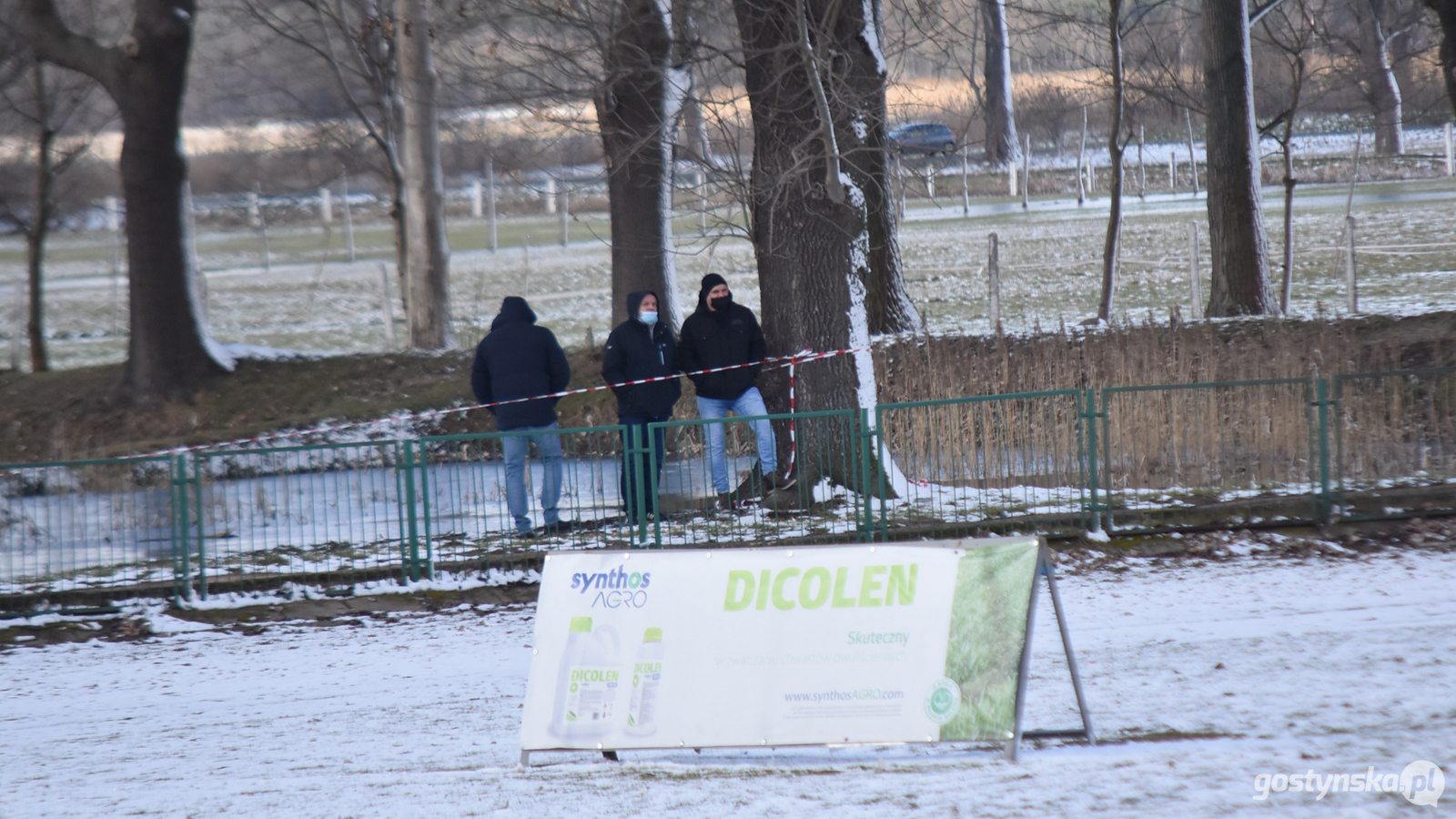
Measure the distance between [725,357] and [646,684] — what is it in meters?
5.45

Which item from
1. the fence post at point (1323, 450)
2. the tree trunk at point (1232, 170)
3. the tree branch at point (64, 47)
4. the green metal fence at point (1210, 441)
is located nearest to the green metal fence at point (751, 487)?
the green metal fence at point (1210, 441)

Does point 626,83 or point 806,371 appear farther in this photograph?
point 626,83

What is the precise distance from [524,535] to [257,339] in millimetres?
17659

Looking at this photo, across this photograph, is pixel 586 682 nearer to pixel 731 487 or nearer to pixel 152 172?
pixel 731 487

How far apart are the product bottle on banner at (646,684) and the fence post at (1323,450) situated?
6851 mm

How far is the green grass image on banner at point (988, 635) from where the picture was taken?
5.00m

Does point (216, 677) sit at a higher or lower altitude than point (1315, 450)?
lower

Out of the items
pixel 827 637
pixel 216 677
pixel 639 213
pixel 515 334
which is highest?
pixel 639 213

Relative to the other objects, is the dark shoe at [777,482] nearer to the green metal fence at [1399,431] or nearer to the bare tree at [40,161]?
the green metal fence at [1399,431]

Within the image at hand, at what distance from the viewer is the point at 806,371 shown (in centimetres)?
1072

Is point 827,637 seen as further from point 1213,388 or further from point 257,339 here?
point 257,339

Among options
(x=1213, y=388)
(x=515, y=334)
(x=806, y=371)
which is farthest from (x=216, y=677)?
(x=1213, y=388)

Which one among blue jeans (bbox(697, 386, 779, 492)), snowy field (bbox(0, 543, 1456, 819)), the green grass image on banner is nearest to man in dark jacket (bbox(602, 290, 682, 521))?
blue jeans (bbox(697, 386, 779, 492))

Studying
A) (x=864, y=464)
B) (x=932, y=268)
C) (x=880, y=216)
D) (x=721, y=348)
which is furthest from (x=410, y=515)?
(x=932, y=268)
